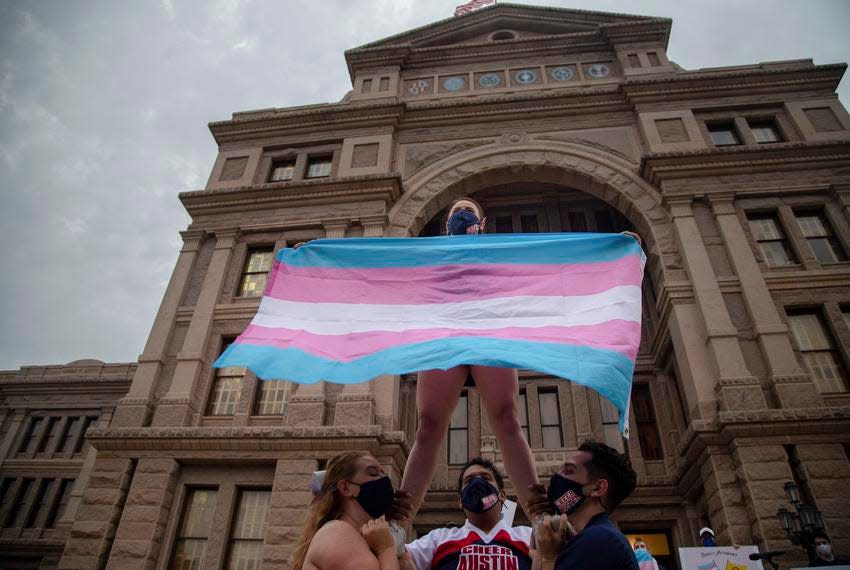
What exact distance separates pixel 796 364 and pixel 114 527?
52.9 ft

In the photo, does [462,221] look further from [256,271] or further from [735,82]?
[735,82]

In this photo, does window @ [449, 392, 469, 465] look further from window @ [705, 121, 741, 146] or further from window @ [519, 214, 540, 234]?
window @ [705, 121, 741, 146]

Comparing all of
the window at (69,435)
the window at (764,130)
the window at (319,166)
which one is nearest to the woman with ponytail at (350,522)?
the window at (319,166)

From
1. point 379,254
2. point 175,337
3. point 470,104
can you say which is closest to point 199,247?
point 175,337

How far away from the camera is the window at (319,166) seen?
1841 cm

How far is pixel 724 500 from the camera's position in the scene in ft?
35.9

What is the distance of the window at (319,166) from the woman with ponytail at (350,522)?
16060 mm

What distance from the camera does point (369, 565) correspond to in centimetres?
274

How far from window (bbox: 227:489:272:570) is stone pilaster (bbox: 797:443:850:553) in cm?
1158

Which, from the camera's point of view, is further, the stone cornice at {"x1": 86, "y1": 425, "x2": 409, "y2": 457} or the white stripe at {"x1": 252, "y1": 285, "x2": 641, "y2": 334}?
the stone cornice at {"x1": 86, "y1": 425, "x2": 409, "y2": 457}

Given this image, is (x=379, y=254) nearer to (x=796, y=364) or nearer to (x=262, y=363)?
(x=262, y=363)

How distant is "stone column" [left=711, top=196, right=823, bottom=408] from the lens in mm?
11648

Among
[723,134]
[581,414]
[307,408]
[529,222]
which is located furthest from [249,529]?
[723,134]

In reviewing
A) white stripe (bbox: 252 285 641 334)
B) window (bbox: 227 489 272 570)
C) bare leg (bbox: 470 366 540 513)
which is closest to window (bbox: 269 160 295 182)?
window (bbox: 227 489 272 570)
